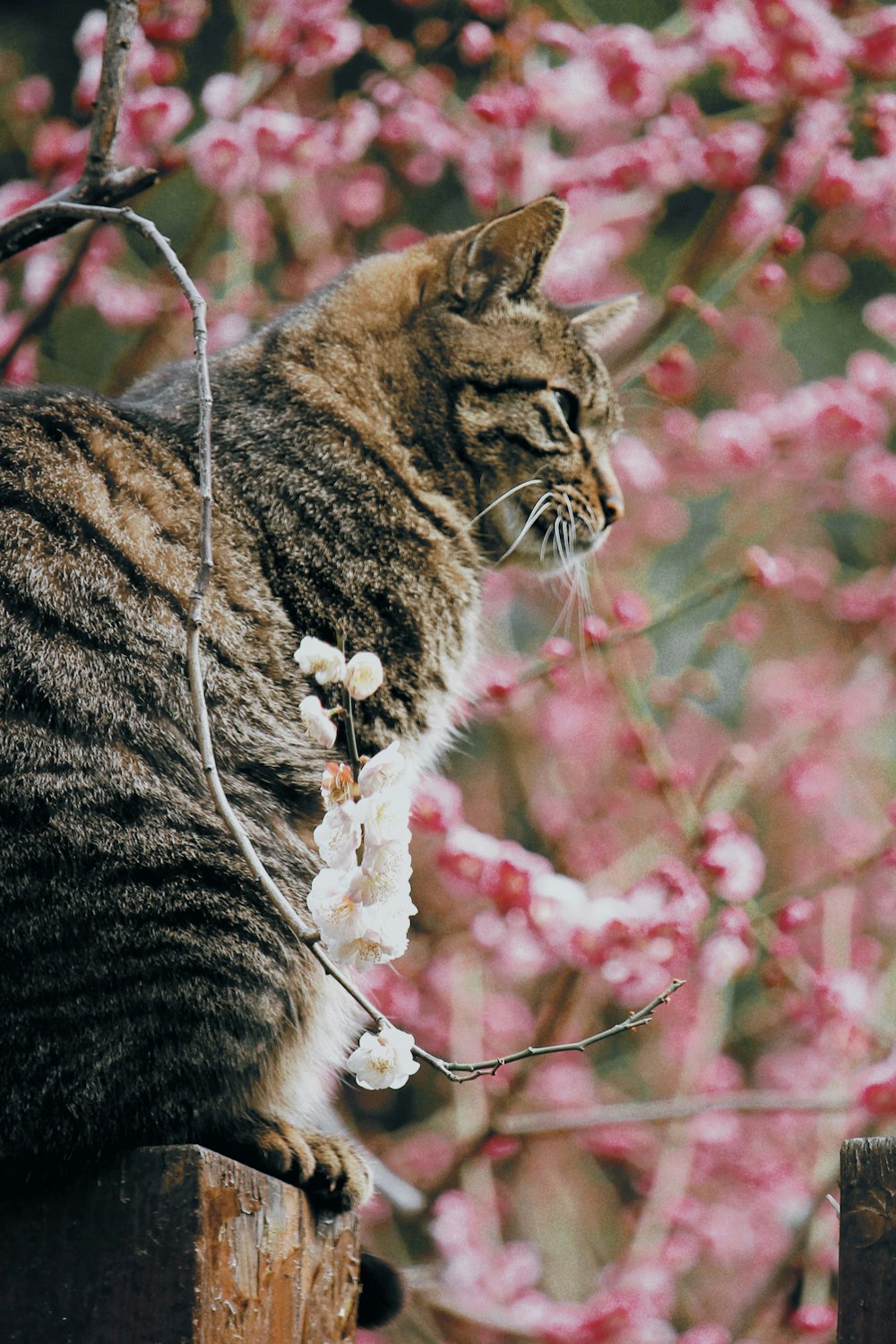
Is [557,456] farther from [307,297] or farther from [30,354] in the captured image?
[30,354]

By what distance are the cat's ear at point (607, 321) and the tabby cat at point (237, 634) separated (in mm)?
184

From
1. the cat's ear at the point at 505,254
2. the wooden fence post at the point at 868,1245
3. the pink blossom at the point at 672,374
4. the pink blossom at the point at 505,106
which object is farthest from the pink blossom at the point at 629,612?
the wooden fence post at the point at 868,1245

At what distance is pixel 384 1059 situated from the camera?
1.16 m

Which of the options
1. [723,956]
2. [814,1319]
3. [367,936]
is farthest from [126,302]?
[814,1319]

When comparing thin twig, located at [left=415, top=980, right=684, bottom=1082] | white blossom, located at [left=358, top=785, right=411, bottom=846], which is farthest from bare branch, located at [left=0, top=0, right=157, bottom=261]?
thin twig, located at [left=415, top=980, right=684, bottom=1082]

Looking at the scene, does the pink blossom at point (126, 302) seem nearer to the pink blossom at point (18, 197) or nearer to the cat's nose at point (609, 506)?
the pink blossom at point (18, 197)

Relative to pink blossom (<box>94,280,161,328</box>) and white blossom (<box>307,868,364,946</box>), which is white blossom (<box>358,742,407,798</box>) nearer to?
white blossom (<box>307,868,364,946</box>)

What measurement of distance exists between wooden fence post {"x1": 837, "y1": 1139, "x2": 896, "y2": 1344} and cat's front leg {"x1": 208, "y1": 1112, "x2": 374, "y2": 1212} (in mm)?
584

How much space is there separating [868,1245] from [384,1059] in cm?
44

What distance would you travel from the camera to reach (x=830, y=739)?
13.1ft

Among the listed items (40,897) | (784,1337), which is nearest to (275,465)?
(40,897)

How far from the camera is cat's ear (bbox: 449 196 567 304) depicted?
6.65 feet

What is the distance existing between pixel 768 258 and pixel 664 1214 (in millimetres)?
2196

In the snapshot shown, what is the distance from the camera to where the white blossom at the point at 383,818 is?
1.14 meters
